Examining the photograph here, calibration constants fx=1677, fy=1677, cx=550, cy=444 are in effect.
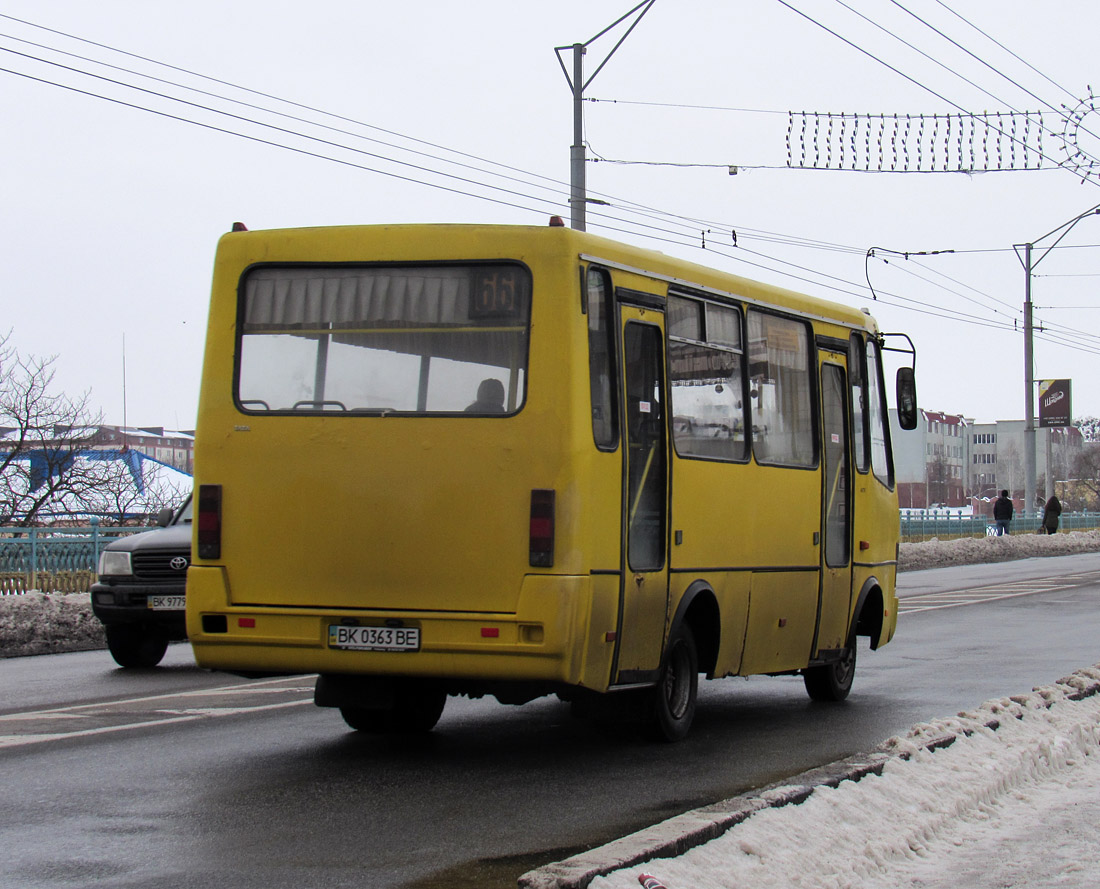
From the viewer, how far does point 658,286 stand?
944 cm

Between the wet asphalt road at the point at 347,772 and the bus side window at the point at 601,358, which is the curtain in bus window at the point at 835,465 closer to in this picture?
the wet asphalt road at the point at 347,772

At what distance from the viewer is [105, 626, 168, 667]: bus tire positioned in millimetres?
14617

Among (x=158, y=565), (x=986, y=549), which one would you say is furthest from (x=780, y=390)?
(x=986, y=549)

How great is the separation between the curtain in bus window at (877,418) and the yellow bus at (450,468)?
10.6 feet

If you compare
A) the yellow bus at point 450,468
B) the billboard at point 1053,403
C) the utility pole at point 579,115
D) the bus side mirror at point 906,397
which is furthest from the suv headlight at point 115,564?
the billboard at point 1053,403

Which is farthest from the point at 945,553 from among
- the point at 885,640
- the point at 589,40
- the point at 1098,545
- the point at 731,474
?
the point at 731,474

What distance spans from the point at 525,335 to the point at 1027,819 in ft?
10.8

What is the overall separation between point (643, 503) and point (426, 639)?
1.48 m

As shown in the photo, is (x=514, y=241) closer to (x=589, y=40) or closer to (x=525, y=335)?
(x=525, y=335)

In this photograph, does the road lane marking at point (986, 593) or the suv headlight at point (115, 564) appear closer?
the suv headlight at point (115, 564)

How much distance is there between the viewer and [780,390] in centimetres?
1089

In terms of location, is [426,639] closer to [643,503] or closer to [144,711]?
[643,503]

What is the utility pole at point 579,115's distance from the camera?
24.1 m

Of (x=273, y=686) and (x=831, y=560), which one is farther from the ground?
(x=831, y=560)
